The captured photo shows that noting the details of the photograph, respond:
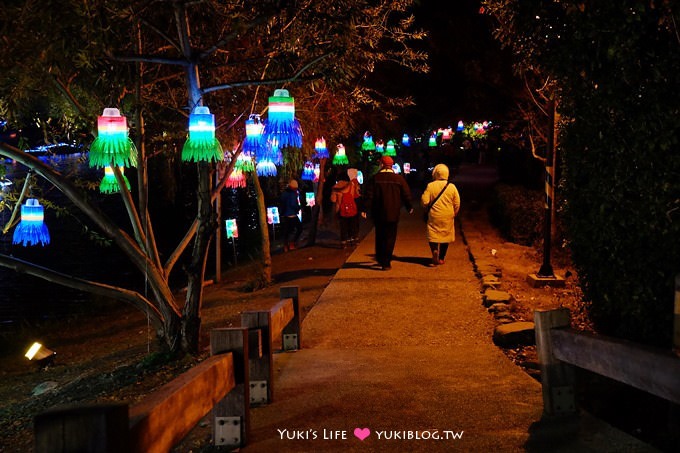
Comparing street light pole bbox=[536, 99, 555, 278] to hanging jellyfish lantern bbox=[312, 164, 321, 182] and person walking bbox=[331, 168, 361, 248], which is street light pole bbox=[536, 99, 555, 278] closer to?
person walking bbox=[331, 168, 361, 248]

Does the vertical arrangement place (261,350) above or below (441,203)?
below

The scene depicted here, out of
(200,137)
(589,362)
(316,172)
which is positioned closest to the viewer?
(589,362)

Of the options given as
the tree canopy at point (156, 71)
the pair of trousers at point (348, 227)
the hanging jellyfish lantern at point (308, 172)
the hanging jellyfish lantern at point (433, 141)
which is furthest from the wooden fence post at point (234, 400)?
the hanging jellyfish lantern at point (433, 141)

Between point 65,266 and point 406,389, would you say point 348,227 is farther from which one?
point 406,389

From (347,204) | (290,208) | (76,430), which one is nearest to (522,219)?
(347,204)

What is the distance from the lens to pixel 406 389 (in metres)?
6.21

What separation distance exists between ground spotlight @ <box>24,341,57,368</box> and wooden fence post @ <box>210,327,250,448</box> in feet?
25.3

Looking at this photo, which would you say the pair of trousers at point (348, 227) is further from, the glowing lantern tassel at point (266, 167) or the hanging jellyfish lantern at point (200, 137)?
the hanging jellyfish lantern at point (200, 137)

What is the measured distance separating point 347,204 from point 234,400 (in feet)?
39.3

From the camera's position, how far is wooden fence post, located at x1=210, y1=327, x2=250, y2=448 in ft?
15.6

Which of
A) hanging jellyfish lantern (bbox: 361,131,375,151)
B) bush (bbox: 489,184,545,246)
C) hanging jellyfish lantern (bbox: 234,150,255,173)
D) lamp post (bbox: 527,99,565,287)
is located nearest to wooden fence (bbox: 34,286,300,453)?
hanging jellyfish lantern (bbox: 234,150,255,173)

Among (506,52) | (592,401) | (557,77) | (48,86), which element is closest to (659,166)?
(557,77)

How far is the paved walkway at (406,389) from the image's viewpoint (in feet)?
16.3

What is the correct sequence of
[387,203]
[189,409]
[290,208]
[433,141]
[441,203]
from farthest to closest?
[433,141] < [290,208] < [441,203] < [387,203] < [189,409]
